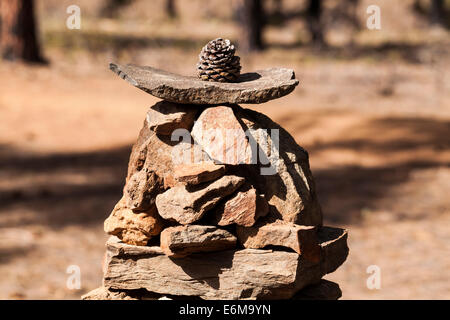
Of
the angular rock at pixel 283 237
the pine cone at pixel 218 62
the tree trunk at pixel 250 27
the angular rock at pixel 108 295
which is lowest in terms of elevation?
the angular rock at pixel 108 295

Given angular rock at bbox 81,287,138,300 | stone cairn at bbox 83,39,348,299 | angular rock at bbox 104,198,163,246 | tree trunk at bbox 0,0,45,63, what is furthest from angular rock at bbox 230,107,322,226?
tree trunk at bbox 0,0,45,63

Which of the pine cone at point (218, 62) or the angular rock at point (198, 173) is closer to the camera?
the angular rock at point (198, 173)

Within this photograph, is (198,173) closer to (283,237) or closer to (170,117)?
(170,117)

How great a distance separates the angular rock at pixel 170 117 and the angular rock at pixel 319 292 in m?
1.25

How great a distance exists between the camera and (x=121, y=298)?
13.1ft

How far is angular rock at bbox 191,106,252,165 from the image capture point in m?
3.55

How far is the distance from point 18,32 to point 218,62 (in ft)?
37.5

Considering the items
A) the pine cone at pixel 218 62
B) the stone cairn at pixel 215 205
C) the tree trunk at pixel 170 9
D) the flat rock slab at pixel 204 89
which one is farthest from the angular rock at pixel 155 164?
the tree trunk at pixel 170 9

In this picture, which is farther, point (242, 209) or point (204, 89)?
point (204, 89)

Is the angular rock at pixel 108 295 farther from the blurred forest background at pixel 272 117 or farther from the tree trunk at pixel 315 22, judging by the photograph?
the tree trunk at pixel 315 22

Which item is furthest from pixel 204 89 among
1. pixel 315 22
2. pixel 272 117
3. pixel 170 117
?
pixel 315 22

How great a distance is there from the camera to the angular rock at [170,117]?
3656 millimetres

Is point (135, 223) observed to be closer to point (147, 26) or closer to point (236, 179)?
point (236, 179)

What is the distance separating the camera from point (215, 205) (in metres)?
3.58
